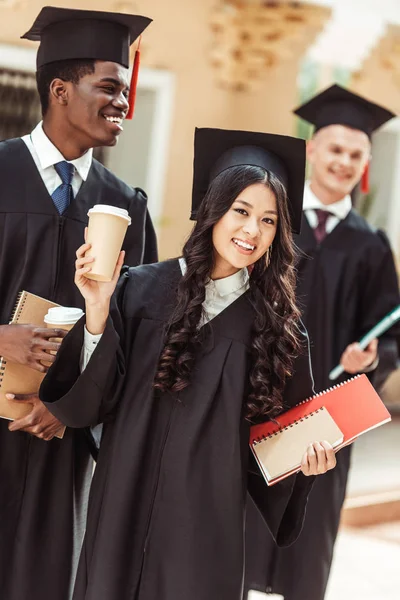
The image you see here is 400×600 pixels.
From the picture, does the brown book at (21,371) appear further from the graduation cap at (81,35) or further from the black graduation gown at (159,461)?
the graduation cap at (81,35)

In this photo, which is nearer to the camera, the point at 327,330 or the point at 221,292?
the point at 221,292

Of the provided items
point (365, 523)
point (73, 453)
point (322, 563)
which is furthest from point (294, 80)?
point (73, 453)

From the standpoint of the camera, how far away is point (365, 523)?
6.97 meters

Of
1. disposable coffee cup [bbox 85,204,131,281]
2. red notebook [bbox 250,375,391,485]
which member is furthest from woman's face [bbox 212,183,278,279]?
red notebook [bbox 250,375,391,485]

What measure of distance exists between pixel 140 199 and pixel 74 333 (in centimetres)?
74

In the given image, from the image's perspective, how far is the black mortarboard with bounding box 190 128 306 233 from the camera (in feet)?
8.71

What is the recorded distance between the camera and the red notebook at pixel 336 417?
8.38ft

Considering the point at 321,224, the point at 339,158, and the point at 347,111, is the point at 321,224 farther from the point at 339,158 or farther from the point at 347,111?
the point at 347,111

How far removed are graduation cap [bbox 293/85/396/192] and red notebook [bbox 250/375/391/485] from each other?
2045 mm

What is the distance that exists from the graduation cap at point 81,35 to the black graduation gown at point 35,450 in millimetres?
315

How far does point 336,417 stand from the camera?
102 inches

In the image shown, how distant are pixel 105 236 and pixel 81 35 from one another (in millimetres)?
932

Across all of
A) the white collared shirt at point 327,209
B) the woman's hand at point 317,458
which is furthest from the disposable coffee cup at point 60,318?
the white collared shirt at point 327,209

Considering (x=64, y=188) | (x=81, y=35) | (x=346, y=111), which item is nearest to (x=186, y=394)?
(x=64, y=188)
